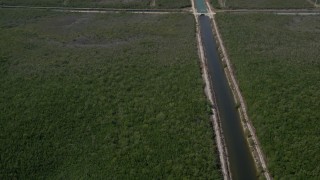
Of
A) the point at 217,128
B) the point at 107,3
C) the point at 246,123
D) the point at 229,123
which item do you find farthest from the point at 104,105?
the point at 107,3

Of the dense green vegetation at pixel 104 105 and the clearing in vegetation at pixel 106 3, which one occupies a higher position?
the clearing in vegetation at pixel 106 3

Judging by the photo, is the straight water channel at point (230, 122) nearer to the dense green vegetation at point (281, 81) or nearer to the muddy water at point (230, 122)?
the muddy water at point (230, 122)

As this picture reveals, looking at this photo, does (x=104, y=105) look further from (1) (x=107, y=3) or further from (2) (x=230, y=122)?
(1) (x=107, y=3)

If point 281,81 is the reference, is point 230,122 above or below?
below

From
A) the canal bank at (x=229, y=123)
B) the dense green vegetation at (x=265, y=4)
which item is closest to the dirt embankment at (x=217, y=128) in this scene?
the canal bank at (x=229, y=123)

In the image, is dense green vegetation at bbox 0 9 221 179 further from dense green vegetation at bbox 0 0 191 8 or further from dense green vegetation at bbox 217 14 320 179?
dense green vegetation at bbox 0 0 191 8
